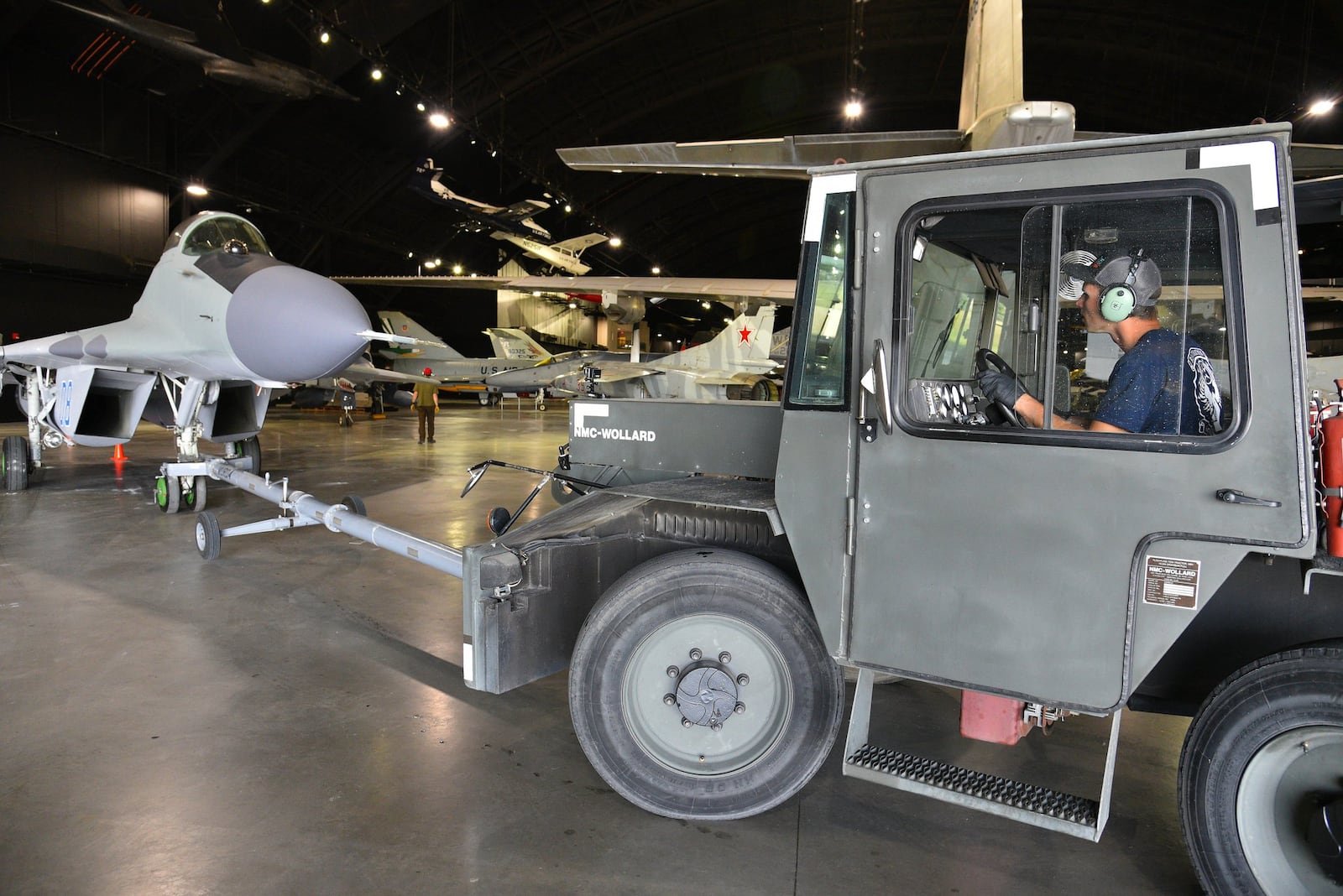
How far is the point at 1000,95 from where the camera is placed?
6.54 meters

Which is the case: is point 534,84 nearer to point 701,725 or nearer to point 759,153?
point 759,153

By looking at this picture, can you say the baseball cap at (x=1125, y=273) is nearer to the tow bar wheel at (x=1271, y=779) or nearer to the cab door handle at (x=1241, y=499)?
the cab door handle at (x=1241, y=499)

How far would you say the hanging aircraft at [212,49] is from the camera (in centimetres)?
1456

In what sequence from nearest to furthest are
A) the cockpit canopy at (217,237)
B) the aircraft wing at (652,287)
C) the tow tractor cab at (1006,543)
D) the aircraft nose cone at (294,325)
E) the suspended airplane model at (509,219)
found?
1. the tow tractor cab at (1006,543)
2. the aircraft nose cone at (294,325)
3. the cockpit canopy at (217,237)
4. the aircraft wing at (652,287)
5. the suspended airplane model at (509,219)

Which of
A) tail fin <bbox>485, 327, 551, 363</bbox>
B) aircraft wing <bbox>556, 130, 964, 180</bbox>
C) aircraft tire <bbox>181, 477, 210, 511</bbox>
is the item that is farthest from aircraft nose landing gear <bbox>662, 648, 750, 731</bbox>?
tail fin <bbox>485, 327, 551, 363</bbox>

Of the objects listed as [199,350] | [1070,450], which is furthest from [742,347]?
[1070,450]

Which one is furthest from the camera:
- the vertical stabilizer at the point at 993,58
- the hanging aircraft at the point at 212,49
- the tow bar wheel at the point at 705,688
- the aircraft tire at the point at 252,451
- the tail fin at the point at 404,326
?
the tail fin at the point at 404,326

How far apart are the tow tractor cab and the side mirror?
0.4 inches

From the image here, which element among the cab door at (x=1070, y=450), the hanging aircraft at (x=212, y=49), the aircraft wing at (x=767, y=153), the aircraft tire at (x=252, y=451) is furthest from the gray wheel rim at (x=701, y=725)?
the hanging aircraft at (x=212, y=49)

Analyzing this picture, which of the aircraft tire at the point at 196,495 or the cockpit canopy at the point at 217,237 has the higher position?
the cockpit canopy at the point at 217,237

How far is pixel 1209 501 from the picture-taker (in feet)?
6.31

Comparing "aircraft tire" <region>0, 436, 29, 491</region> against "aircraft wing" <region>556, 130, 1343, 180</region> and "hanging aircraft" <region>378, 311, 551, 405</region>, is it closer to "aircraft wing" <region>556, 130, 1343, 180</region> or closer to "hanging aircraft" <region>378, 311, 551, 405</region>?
"aircraft wing" <region>556, 130, 1343, 180</region>

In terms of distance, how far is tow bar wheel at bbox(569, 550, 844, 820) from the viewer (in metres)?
2.58

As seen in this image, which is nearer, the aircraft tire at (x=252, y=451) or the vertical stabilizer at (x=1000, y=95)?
the vertical stabilizer at (x=1000, y=95)
